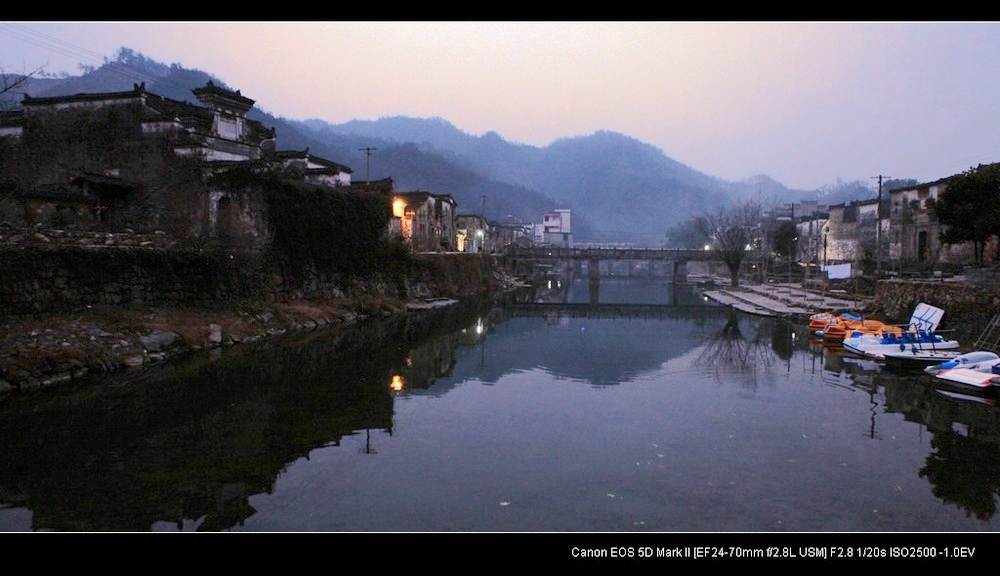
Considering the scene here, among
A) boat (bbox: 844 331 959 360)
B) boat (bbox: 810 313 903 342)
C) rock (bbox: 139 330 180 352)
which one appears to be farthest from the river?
boat (bbox: 810 313 903 342)

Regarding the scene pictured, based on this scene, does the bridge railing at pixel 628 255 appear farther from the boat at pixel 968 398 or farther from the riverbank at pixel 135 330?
the boat at pixel 968 398

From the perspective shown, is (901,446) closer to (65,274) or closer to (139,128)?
(65,274)

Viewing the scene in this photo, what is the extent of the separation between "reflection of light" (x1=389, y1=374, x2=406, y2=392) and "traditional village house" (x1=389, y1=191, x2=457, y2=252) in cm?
4091

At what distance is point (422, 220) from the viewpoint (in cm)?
7294

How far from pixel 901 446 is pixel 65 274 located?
29021mm

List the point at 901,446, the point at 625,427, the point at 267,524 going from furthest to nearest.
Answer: the point at 625,427, the point at 901,446, the point at 267,524

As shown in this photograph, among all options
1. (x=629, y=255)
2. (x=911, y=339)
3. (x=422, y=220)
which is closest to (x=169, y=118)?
(x=422, y=220)

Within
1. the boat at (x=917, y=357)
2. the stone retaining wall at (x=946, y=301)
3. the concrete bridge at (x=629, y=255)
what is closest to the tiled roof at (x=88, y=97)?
the boat at (x=917, y=357)

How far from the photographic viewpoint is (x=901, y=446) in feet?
49.8

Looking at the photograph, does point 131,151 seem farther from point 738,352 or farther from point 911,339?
point 911,339

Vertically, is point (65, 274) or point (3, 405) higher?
point (65, 274)

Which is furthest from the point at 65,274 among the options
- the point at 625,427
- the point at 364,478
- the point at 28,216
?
the point at 625,427

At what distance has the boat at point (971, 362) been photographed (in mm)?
21203
